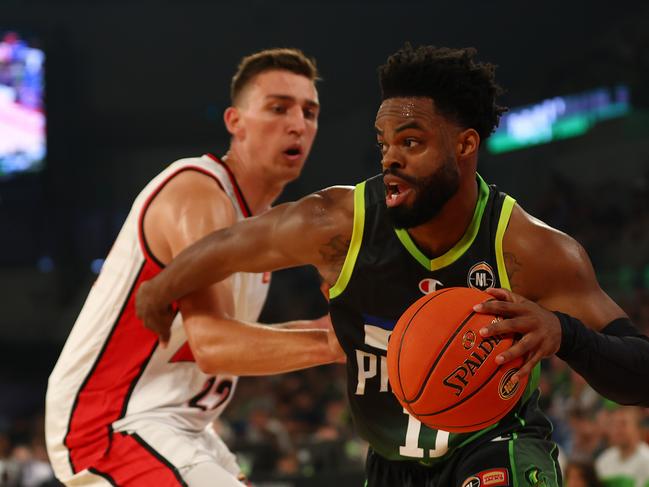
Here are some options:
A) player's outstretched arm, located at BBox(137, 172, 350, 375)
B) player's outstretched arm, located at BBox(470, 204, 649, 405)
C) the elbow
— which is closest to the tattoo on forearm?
player's outstretched arm, located at BBox(470, 204, 649, 405)

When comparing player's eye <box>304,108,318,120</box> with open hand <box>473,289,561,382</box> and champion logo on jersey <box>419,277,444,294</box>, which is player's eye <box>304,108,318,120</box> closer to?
champion logo on jersey <box>419,277,444,294</box>

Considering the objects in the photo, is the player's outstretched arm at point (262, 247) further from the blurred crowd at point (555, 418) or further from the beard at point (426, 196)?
the blurred crowd at point (555, 418)

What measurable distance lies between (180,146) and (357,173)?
3381 millimetres

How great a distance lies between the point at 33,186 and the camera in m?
14.6

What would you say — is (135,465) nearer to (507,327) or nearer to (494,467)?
(494,467)

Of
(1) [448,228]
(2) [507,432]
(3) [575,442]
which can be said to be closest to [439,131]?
(1) [448,228]

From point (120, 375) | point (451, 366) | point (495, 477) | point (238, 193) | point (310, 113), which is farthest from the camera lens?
point (310, 113)

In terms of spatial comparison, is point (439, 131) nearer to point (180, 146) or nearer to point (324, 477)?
point (324, 477)

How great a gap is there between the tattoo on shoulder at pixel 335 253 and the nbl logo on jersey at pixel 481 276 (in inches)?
15.2

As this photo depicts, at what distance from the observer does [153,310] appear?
3014 millimetres

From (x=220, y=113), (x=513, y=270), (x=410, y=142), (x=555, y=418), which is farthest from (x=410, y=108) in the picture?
(x=220, y=113)

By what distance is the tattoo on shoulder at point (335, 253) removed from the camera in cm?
A: 276

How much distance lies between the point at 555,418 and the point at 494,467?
5556 mm

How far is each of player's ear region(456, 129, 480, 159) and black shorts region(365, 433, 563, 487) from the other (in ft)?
2.80
